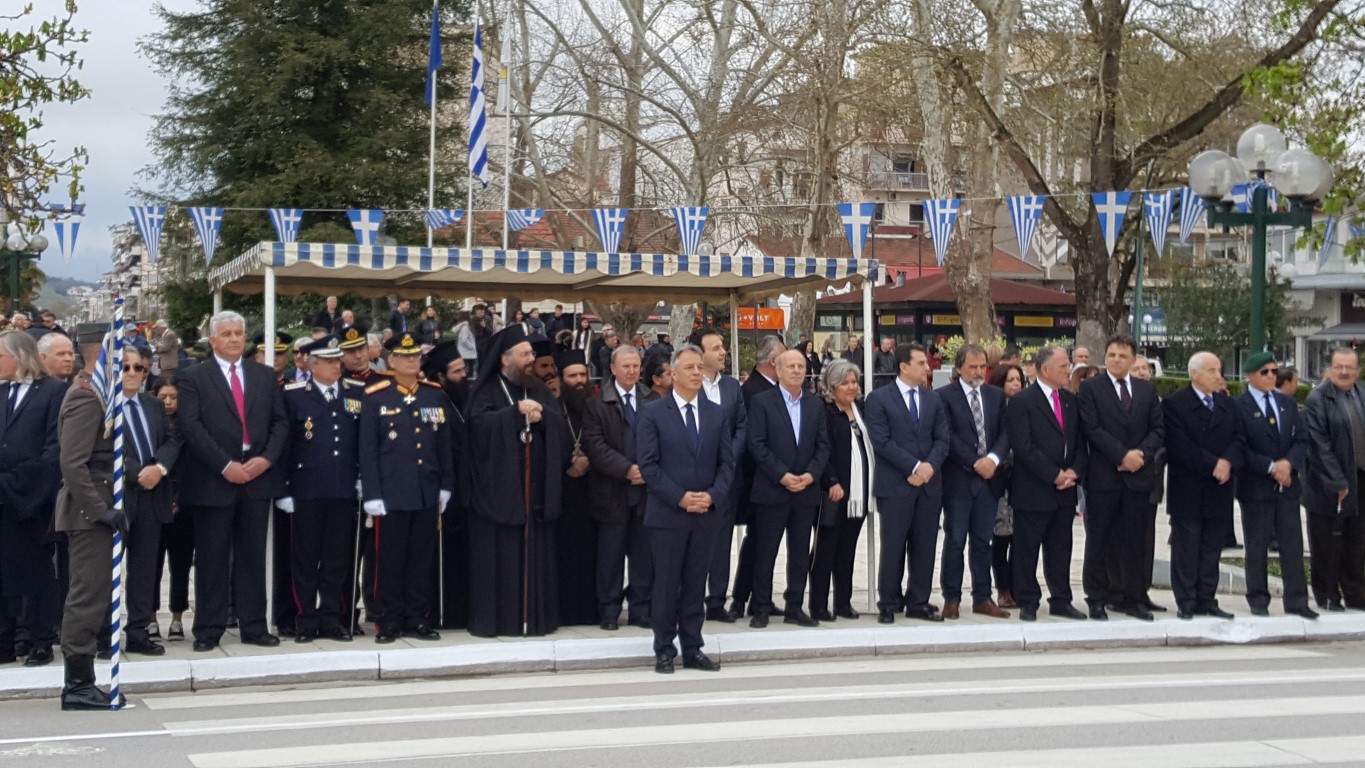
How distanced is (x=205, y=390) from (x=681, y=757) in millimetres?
4834

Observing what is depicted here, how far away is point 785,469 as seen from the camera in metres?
11.5

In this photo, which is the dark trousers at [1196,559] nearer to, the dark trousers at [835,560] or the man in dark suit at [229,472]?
the dark trousers at [835,560]

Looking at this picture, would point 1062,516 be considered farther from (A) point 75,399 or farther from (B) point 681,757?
(A) point 75,399

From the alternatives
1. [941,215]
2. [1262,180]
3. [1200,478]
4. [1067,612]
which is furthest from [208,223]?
[1200,478]

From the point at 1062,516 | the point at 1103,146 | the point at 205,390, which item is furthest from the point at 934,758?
the point at 1103,146

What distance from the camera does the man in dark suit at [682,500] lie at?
10.1 m

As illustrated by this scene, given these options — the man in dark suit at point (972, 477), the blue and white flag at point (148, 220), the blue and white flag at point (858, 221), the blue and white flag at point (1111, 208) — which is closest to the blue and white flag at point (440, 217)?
the blue and white flag at point (148, 220)

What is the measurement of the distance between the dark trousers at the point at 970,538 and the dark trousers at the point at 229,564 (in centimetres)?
510

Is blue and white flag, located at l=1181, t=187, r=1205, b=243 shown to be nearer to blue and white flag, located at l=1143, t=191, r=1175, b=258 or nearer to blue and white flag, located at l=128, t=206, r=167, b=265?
blue and white flag, located at l=1143, t=191, r=1175, b=258

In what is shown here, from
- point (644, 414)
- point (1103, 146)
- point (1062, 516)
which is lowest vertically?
point (1062, 516)

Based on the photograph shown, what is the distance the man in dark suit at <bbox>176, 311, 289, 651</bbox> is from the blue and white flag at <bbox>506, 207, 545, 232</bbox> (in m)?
21.4

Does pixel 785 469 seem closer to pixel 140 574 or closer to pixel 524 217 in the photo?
pixel 140 574

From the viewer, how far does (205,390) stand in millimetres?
10602

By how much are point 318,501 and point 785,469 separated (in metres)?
3.37
